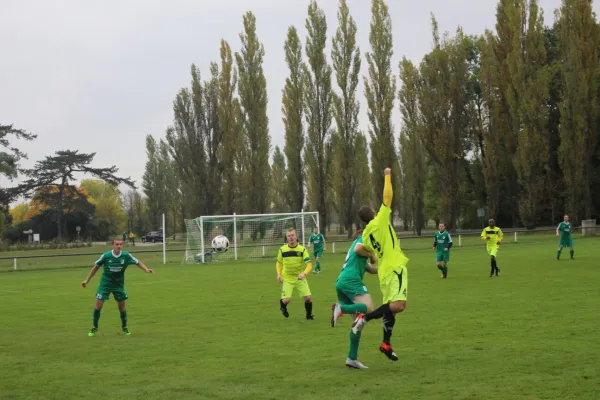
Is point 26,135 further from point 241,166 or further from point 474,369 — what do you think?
point 474,369

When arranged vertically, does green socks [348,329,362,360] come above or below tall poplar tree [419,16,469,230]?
below

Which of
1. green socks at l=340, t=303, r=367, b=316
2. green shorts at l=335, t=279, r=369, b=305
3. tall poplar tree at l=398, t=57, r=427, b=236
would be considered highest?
tall poplar tree at l=398, t=57, r=427, b=236

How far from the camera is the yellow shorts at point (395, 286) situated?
834cm

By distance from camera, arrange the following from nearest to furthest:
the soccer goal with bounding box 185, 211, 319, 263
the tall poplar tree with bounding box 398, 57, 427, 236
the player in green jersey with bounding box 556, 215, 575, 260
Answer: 1. the player in green jersey with bounding box 556, 215, 575, 260
2. the soccer goal with bounding box 185, 211, 319, 263
3. the tall poplar tree with bounding box 398, 57, 427, 236

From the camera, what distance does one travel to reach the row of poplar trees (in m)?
54.2

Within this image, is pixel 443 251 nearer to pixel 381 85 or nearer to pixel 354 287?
pixel 354 287

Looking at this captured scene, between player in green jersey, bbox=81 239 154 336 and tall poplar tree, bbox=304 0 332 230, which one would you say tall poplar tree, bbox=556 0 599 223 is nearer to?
tall poplar tree, bbox=304 0 332 230

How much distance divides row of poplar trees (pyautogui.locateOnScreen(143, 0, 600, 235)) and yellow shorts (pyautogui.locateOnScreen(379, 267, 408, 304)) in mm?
50029

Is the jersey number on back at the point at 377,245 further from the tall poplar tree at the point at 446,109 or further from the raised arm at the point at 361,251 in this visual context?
the tall poplar tree at the point at 446,109

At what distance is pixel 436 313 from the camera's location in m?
13.9

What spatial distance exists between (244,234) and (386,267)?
33791 mm

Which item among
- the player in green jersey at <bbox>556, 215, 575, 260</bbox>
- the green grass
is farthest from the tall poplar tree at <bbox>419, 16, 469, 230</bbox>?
the green grass

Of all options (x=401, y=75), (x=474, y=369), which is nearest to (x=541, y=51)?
(x=401, y=75)

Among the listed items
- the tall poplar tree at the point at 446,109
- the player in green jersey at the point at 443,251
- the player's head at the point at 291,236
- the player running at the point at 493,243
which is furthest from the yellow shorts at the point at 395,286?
the tall poplar tree at the point at 446,109
